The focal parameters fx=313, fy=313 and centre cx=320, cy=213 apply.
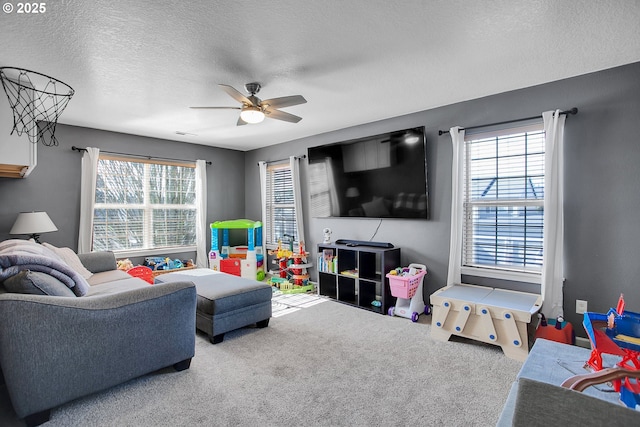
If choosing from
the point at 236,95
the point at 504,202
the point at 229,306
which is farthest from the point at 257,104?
the point at 504,202

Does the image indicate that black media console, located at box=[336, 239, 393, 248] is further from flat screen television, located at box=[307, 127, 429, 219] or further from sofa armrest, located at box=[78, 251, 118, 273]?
sofa armrest, located at box=[78, 251, 118, 273]

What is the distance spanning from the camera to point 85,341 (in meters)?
1.89

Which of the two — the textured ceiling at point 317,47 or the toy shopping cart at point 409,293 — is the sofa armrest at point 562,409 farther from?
the toy shopping cart at point 409,293

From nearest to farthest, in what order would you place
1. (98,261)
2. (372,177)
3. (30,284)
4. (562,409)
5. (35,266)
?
(562,409) < (30,284) < (35,266) < (98,261) < (372,177)

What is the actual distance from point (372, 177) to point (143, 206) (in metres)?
3.53

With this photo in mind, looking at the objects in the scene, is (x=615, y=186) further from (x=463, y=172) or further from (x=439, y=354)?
(x=439, y=354)

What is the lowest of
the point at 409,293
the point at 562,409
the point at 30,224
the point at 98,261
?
the point at 409,293

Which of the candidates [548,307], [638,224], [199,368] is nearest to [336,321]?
[199,368]

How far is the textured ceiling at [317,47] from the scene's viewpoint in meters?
1.78

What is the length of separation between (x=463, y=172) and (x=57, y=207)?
16.4 feet

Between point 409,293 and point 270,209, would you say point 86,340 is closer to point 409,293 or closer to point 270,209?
point 409,293

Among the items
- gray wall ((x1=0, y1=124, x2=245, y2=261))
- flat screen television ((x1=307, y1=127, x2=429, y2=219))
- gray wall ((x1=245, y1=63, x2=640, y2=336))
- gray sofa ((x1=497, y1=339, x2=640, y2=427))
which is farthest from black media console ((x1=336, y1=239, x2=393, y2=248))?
gray sofa ((x1=497, y1=339, x2=640, y2=427))

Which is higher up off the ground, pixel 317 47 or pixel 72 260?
pixel 317 47

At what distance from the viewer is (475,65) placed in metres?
2.49
